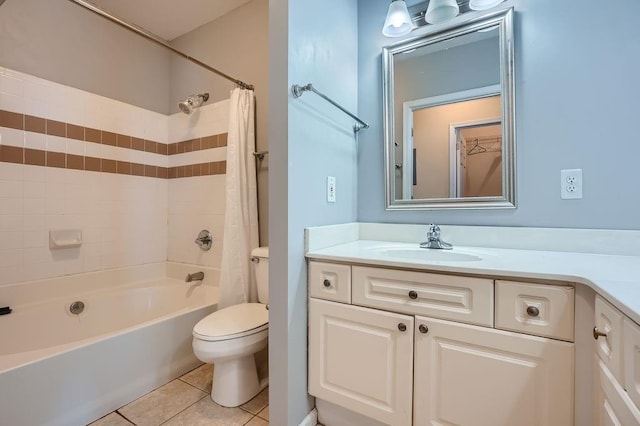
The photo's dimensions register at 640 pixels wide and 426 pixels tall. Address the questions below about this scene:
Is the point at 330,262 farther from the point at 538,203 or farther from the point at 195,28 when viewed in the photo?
the point at 195,28

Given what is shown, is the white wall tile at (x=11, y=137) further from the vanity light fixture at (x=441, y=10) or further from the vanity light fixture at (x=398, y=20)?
the vanity light fixture at (x=441, y=10)

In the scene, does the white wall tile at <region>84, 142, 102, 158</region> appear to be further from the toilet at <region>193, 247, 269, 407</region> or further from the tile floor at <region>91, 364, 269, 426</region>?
the tile floor at <region>91, 364, 269, 426</region>

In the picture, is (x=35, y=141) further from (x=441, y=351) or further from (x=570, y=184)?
(x=570, y=184)

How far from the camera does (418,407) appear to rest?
1.02 metres

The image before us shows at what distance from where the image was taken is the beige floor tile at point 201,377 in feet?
5.21

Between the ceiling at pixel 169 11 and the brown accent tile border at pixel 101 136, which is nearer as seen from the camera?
the brown accent tile border at pixel 101 136

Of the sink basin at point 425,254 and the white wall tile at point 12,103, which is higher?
the white wall tile at point 12,103

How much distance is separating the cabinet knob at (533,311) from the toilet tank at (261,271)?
4.30ft

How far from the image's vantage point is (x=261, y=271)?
1771 mm

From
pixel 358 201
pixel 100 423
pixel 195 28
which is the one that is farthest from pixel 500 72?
pixel 100 423

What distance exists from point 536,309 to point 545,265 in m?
0.17

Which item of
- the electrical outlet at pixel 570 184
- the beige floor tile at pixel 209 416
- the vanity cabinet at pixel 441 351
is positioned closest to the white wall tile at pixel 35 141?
the beige floor tile at pixel 209 416

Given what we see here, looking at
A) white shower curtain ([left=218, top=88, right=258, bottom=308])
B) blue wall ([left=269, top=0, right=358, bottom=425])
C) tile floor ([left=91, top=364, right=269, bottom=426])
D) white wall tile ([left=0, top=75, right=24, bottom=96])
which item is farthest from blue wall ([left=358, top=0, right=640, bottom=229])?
white wall tile ([left=0, top=75, right=24, bottom=96])

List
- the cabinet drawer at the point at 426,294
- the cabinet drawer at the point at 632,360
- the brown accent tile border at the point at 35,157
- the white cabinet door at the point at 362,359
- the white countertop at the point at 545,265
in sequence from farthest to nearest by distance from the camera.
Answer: the brown accent tile border at the point at 35,157 → the white cabinet door at the point at 362,359 → the cabinet drawer at the point at 426,294 → the white countertop at the point at 545,265 → the cabinet drawer at the point at 632,360
